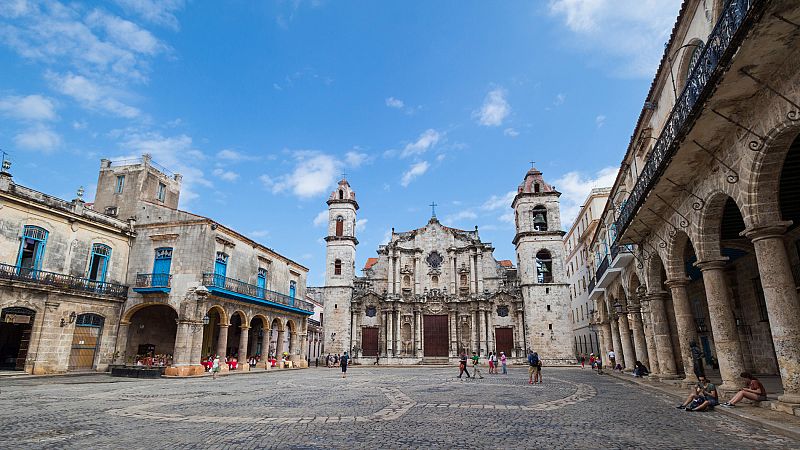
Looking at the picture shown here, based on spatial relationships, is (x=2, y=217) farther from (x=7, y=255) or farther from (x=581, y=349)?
(x=581, y=349)

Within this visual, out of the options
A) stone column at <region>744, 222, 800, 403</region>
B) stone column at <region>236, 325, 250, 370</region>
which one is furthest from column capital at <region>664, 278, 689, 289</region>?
stone column at <region>236, 325, 250, 370</region>

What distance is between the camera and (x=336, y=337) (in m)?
40.2

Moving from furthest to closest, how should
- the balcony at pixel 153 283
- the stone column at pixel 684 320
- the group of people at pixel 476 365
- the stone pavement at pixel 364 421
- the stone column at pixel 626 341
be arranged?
the balcony at pixel 153 283 → the group of people at pixel 476 365 → the stone column at pixel 626 341 → the stone column at pixel 684 320 → the stone pavement at pixel 364 421

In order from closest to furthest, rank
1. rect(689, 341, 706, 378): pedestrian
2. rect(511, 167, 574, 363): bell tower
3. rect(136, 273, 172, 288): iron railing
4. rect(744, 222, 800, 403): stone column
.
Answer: rect(744, 222, 800, 403): stone column → rect(689, 341, 706, 378): pedestrian → rect(136, 273, 172, 288): iron railing → rect(511, 167, 574, 363): bell tower

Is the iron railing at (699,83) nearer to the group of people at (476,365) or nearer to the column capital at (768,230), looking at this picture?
the column capital at (768,230)

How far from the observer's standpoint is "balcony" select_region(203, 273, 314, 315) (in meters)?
22.7

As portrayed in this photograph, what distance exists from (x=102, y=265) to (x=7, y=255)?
4537 mm

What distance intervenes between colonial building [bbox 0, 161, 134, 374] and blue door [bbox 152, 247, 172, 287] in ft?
6.22

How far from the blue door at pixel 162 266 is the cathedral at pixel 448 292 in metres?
19.1

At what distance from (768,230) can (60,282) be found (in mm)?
25535

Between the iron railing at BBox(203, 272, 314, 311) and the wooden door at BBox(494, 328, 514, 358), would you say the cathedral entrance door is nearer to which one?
the wooden door at BBox(494, 328, 514, 358)

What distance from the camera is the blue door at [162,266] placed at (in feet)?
75.2

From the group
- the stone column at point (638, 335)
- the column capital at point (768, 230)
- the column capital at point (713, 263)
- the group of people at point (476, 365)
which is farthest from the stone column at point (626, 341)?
the column capital at point (768, 230)

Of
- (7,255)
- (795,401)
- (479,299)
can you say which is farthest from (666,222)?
(479,299)
